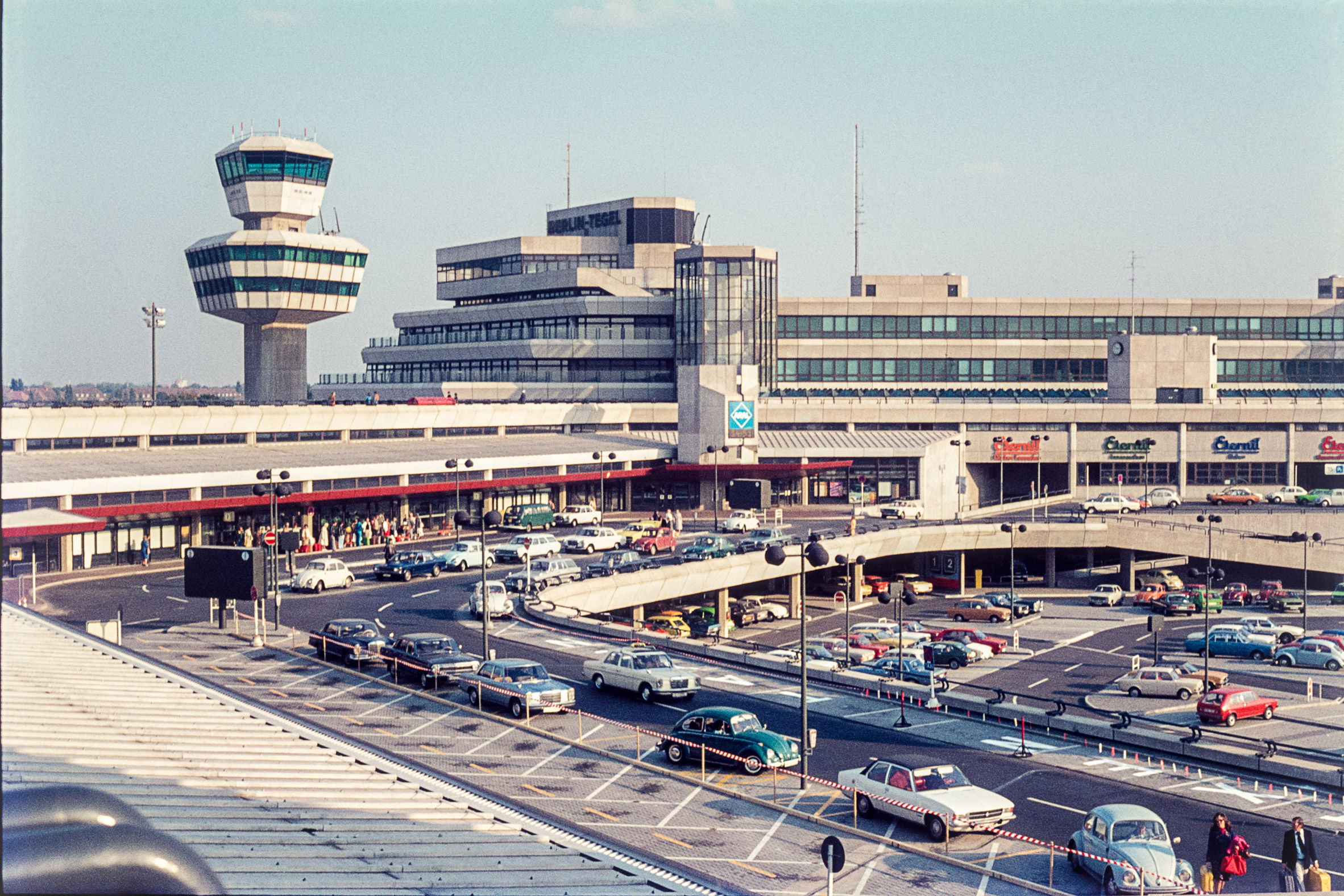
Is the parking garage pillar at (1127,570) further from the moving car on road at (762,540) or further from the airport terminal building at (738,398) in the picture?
the moving car on road at (762,540)

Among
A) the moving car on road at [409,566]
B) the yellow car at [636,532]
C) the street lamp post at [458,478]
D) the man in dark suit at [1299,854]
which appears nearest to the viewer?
the man in dark suit at [1299,854]

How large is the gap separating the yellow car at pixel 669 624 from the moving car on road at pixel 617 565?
9.42ft

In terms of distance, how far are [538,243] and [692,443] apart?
145 ft

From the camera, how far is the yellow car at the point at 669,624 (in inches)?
2530

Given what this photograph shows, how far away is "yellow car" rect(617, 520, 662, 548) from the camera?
76.9m

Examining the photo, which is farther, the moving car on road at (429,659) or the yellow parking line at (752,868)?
the moving car on road at (429,659)

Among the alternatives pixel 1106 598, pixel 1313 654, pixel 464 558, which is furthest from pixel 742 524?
pixel 1313 654

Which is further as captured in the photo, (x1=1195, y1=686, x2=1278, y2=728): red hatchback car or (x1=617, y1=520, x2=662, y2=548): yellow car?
(x1=617, y1=520, x2=662, y2=548): yellow car

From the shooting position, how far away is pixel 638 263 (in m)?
136

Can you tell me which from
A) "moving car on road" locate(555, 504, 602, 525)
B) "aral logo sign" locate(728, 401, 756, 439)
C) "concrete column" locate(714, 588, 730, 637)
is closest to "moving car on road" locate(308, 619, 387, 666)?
"concrete column" locate(714, 588, 730, 637)

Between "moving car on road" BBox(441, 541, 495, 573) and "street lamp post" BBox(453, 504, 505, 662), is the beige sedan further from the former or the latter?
"moving car on road" BBox(441, 541, 495, 573)

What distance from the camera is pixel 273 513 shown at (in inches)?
2218

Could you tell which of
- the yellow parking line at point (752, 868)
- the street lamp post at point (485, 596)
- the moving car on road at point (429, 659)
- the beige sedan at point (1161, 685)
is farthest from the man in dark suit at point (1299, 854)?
the beige sedan at point (1161, 685)

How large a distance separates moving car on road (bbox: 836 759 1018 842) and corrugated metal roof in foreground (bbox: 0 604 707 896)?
10.3 m
